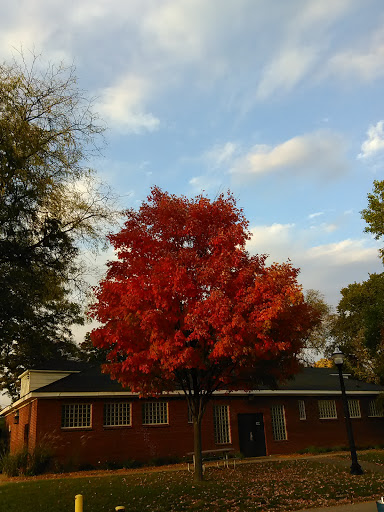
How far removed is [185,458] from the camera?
79.2ft

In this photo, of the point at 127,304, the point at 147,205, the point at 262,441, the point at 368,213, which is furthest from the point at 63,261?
the point at 368,213

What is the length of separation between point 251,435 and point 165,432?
5578 mm

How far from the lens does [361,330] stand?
44500 mm

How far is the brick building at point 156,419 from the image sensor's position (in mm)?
22203

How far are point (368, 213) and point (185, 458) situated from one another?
702 inches

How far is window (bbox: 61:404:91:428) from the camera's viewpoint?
22469mm

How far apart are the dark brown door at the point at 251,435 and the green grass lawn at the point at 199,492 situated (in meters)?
9.75

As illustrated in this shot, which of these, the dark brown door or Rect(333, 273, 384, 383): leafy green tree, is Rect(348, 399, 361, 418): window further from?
the dark brown door

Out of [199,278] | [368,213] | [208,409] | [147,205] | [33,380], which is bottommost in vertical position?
[208,409]

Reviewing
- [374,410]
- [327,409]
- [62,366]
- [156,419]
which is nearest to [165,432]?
[156,419]

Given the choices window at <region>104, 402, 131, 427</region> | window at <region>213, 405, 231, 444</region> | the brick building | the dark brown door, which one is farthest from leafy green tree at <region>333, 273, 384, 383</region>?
window at <region>104, 402, 131, 427</region>

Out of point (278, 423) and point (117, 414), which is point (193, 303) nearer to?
point (117, 414)

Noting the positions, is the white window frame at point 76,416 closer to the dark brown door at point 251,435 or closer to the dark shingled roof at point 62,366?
the dark shingled roof at point 62,366

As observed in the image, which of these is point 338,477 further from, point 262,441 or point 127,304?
point 262,441
